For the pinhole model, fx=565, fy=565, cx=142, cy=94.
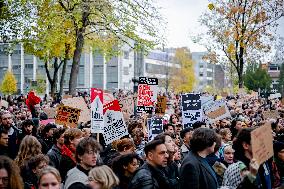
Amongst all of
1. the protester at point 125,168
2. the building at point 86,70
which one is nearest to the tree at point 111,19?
the protester at point 125,168

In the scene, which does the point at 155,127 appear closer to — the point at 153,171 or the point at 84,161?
the point at 84,161

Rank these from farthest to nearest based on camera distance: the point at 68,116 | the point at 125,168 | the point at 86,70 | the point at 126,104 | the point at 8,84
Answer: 1. the point at 86,70
2. the point at 8,84
3. the point at 126,104
4. the point at 68,116
5. the point at 125,168

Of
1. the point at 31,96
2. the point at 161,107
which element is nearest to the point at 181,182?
the point at 161,107

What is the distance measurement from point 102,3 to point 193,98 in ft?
48.0

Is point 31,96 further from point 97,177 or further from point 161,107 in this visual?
point 97,177

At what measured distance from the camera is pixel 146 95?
14445 millimetres

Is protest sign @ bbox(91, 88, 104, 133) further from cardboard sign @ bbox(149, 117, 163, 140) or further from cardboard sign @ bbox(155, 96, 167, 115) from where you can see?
cardboard sign @ bbox(155, 96, 167, 115)

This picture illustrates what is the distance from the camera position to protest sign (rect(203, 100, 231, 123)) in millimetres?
15236

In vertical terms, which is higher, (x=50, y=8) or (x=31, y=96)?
(x=50, y=8)

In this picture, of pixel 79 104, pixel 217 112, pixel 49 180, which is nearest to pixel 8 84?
pixel 217 112

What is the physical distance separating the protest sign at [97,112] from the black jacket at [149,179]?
3970 millimetres

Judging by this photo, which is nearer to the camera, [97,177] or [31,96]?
[97,177]

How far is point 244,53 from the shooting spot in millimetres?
41188

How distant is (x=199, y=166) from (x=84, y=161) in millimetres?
1407
